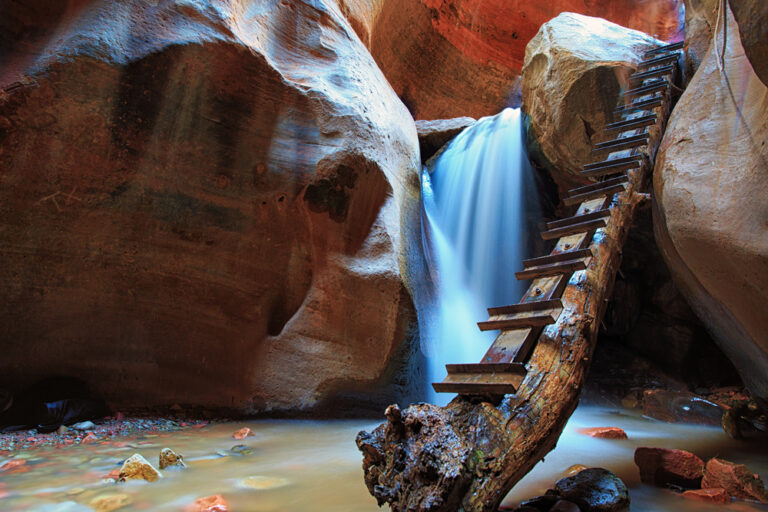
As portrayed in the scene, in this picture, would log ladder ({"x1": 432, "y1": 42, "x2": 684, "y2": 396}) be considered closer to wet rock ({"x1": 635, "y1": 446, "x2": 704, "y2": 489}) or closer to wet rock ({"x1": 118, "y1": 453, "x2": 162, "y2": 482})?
wet rock ({"x1": 635, "y1": 446, "x2": 704, "y2": 489})

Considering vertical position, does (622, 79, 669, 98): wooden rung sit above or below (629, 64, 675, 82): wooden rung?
below

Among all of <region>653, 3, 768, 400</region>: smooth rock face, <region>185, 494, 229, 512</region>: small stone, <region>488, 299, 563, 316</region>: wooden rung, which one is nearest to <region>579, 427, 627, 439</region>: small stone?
<region>653, 3, 768, 400</region>: smooth rock face

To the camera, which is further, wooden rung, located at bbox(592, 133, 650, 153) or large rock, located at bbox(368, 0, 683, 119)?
large rock, located at bbox(368, 0, 683, 119)

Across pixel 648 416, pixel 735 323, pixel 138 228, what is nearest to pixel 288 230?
pixel 138 228

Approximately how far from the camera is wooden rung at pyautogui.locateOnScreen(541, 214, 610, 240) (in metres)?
3.20

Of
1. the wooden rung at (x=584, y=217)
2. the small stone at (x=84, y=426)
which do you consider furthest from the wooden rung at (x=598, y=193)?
the small stone at (x=84, y=426)

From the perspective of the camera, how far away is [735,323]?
3533 millimetres

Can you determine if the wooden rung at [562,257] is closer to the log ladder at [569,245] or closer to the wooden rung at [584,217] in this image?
the log ladder at [569,245]

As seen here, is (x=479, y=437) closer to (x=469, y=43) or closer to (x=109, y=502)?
(x=109, y=502)

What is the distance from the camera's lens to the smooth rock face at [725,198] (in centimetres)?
287

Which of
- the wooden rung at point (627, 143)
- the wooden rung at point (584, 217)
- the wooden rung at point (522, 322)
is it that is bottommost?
the wooden rung at point (522, 322)

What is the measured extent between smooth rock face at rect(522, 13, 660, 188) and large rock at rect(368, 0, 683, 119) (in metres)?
4.75

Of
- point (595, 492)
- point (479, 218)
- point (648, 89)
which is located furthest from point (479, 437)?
point (479, 218)

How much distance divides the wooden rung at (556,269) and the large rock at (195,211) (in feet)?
6.38
